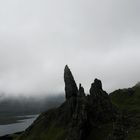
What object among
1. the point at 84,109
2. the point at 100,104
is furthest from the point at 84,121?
the point at 100,104

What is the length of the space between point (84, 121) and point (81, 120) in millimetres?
1576

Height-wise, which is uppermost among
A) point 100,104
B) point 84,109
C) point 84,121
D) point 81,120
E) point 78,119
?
point 100,104

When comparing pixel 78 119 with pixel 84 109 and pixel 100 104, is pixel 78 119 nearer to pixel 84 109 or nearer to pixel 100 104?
pixel 84 109

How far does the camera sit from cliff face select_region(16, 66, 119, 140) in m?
142

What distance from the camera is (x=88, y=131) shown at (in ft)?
476

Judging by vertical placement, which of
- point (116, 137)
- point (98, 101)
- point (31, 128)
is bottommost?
point (116, 137)

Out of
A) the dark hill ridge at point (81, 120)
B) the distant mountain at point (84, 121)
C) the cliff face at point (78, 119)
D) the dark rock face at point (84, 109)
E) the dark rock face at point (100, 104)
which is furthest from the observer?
the dark rock face at point (100, 104)

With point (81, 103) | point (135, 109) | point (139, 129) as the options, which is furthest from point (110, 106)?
point (135, 109)

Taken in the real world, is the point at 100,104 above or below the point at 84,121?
above

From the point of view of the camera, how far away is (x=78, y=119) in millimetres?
148250

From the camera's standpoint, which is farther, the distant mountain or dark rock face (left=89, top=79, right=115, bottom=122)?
dark rock face (left=89, top=79, right=115, bottom=122)

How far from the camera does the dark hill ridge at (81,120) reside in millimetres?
139875

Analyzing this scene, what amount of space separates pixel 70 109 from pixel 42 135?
18676 millimetres

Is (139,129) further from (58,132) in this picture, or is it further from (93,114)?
(58,132)
